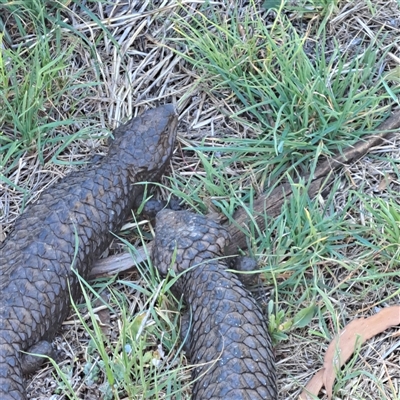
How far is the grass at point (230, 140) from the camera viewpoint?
13.4 feet

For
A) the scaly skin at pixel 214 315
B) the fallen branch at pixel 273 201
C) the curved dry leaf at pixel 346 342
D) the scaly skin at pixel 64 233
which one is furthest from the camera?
the fallen branch at pixel 273 201

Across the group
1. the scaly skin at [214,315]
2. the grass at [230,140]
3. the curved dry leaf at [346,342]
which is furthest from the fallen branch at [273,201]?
the curved dry leaf at [346,342]

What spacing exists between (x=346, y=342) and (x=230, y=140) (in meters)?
1.32

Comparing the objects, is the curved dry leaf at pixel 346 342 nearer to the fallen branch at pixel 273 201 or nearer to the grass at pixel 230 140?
the grass at pixel 230 140

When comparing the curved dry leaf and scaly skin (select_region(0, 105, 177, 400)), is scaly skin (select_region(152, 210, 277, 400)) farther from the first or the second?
scaly skin (select_region(0, 105, 177, 400))

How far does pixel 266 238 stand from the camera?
434 cm

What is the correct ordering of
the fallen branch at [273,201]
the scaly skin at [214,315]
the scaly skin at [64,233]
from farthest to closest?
the fallen branch at [273,201] → the scaly skin at [64,233] → the scaly skin at [214,315]

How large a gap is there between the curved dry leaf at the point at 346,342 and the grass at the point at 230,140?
0.06 m

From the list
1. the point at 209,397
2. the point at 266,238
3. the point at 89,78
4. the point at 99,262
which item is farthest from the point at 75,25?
the point at 209,397

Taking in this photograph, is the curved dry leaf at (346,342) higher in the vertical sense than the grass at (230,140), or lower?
lower

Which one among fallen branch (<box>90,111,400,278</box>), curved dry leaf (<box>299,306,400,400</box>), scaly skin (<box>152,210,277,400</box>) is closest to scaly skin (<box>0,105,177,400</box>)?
fallen branch (<box>90,111,400,278</box>)

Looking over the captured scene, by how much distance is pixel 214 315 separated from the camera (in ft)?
12.9

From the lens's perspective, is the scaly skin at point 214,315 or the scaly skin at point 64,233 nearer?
the scaly skin at point 214,315

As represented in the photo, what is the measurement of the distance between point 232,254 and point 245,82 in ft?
3.25
